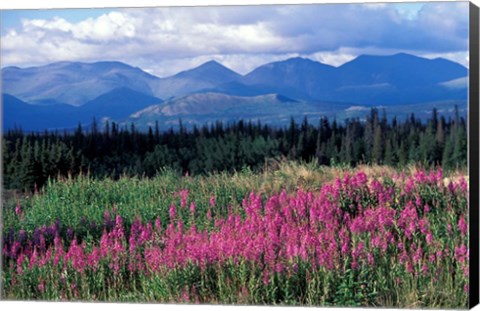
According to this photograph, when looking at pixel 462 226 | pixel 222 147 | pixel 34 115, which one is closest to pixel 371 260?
pixel 462 226

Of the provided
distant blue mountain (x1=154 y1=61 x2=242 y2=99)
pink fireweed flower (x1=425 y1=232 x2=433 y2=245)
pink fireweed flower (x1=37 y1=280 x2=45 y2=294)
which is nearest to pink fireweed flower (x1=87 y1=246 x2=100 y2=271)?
pink fireweed flower (x1=37 y1=280 x2=45 y2=294)

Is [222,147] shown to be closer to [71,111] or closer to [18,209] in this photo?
[71,111]

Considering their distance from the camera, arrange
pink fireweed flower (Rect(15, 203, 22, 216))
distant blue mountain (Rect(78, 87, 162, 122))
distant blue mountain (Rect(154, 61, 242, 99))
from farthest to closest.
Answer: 1. pink fireweed flower (Rect(15, 203, 22, 216))
2. distant blue mountain (Rect(78, 87, 162, 122))
3. distant blue mountain (Rect(154, 61, 242, 99))

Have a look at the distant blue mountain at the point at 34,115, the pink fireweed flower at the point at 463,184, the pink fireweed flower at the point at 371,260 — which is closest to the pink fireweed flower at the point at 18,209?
the distant blue mountain at the point at 34,115

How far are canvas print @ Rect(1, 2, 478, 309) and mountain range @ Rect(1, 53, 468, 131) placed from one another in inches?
0.7

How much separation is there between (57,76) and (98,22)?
78 cm

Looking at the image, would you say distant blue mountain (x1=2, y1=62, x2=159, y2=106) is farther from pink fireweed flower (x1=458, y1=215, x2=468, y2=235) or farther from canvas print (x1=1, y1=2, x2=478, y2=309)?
pink fireweed flower (x1=458, y1=215, x2=468, y2=235)

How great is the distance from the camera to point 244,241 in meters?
9.62

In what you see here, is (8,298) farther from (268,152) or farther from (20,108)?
(268,152)

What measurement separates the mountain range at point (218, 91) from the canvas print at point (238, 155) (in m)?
0.02

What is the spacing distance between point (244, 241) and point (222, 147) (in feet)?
4.09

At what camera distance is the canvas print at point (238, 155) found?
371 inches

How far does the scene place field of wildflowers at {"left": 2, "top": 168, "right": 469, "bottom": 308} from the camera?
30.4ft

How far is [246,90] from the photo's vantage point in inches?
414
